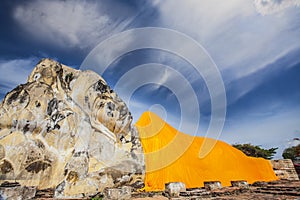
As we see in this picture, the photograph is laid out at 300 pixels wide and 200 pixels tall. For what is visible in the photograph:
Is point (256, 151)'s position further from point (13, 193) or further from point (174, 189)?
point (13, 193)

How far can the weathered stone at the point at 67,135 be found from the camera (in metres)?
9.09

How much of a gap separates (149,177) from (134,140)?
343cm

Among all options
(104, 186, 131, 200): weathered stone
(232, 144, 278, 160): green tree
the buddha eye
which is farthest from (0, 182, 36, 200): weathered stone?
(232, 144, 278, 160): green tree

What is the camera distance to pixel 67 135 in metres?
10.6

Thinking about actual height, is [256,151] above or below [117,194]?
above

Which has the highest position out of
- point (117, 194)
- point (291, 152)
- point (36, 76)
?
point (36, 76)

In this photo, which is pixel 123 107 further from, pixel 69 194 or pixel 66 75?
pixel 69 194

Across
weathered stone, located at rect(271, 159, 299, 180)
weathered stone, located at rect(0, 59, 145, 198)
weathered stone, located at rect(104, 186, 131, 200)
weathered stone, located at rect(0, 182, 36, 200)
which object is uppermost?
weathered stone, located at rect(0, 59, 145, 198)

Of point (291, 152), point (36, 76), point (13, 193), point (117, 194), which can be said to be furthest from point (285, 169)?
point (291, 152)

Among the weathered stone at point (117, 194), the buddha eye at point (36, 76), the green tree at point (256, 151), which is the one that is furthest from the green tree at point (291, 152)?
the buddha eye at point (36, 76)

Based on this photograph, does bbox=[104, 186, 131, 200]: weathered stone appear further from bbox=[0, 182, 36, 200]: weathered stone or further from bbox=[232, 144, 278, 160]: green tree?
bbox=[232, 144, 278, 160]: green tree

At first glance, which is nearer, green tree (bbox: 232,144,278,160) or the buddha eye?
the buddha eye

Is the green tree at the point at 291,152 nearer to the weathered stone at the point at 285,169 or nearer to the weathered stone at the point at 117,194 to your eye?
the weathered stone at the point at 285,169

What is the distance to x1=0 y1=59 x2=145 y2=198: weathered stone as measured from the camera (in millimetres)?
9086
